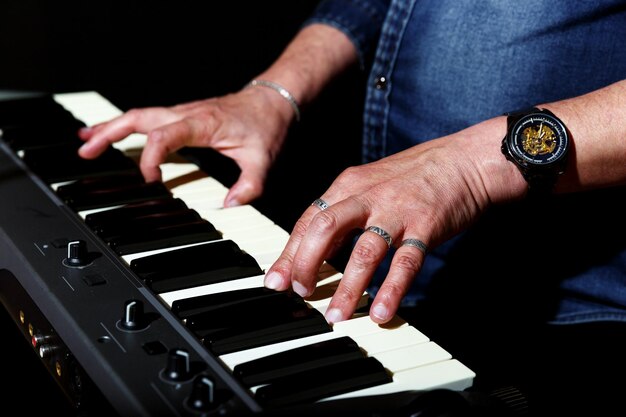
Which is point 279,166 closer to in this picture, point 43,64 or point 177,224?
point 177,224

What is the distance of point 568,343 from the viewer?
3.67 ft

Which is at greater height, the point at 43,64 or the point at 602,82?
the point at 602,82

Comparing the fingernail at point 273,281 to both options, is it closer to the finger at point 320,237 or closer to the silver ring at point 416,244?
the finger at point 320,237

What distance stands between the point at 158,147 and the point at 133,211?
16cm

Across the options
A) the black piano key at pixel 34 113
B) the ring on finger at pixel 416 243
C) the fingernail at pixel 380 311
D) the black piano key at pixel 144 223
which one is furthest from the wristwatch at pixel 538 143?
the black piano key at pixel 34 113

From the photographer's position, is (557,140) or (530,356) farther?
(530,356)

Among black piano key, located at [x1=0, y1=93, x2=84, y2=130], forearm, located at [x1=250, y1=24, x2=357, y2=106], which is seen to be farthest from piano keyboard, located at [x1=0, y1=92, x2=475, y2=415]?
forearm, located at [x1=250, y1=24, x2=357, y2=106]

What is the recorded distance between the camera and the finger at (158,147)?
1.20 m

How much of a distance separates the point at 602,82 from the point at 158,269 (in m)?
0.71

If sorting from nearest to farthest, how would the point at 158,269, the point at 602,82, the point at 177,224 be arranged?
the point at 158,269 → the point at 177,224 → the point at 602,82

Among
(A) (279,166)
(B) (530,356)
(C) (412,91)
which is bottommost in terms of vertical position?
(B) (530,356)

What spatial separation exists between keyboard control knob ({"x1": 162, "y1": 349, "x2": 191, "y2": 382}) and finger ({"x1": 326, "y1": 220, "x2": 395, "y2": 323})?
0.18 m

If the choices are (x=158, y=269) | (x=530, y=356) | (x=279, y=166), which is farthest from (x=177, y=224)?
(x=530, y=356)

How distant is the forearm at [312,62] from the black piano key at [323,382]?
797 mm
